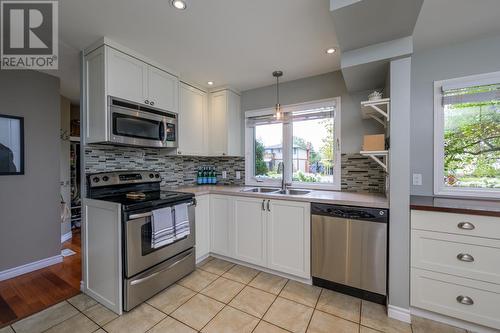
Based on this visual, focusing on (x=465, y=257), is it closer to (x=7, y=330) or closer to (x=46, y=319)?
(x=46, y=319)

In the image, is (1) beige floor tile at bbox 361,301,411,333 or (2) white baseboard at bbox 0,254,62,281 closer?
(1) beige floor tile at bbox 361,301,411,333

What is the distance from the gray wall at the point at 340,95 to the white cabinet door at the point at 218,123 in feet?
2.25

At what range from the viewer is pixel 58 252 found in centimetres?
271

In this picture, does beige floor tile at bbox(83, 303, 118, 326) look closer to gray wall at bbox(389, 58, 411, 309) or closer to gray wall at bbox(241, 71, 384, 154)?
gray wall at bbox(389, 58, 411, 309)

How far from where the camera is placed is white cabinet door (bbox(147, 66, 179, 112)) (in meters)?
2.35

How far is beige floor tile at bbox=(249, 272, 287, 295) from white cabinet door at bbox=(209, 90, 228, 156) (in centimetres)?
170

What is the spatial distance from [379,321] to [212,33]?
9.00ft

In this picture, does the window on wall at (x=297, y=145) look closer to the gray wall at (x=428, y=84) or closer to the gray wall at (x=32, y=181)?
the gray wall at (x=428, y=84)

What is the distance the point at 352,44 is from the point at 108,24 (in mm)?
2011

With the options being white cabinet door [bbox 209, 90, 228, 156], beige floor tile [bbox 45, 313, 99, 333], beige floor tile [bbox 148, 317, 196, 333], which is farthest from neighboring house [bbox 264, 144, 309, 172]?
beige floor tile [bbox 45, 313, 99, 333]

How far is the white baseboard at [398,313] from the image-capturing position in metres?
1.64

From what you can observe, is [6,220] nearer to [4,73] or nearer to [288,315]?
[4,73]

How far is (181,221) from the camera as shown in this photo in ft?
7.13

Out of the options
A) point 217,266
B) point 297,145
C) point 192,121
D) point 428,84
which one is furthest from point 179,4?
point 217,266
